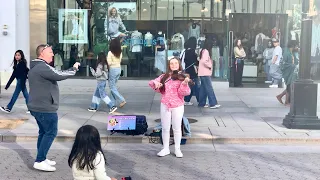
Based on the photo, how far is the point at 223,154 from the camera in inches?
342

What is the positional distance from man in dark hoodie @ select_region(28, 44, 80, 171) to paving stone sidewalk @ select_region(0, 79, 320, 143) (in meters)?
2.44

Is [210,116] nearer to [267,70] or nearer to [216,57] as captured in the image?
[216,57]

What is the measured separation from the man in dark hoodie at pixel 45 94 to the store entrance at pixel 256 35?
13.4 metres

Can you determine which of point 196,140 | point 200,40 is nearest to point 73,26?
point 200,40

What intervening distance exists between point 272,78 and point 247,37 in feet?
6.50

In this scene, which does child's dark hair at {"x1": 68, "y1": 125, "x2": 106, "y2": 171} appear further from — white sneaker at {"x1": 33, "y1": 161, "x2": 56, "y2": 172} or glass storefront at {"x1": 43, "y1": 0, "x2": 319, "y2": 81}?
glass storefront at {"x1": 43, "y1": 0, "x2": 319, "y2": 81}

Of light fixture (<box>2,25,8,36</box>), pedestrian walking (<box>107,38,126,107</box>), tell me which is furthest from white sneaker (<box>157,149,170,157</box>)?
light fixture (<box>2,25,8,36</box>)

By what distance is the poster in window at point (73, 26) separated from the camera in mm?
19594

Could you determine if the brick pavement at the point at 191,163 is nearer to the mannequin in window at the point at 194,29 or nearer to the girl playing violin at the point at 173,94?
the girl playing violin at the point at 173,94

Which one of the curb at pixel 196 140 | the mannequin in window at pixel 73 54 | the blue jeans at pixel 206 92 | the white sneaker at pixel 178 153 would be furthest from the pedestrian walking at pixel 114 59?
the mannequin in window at pixel 73 54

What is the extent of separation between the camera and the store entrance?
20.0 m

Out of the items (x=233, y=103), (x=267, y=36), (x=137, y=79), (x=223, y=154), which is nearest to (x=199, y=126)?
(x=223, y=154)

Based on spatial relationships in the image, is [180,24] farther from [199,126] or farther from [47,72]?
[47,72]

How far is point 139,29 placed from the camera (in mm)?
19625
